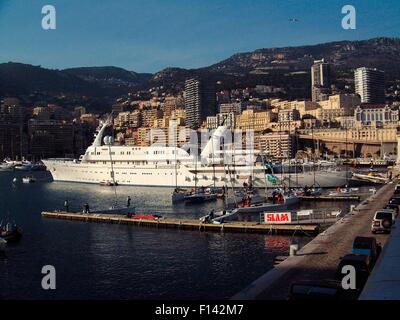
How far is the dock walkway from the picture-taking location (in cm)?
1889

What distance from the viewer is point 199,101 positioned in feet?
447

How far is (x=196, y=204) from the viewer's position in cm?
3278

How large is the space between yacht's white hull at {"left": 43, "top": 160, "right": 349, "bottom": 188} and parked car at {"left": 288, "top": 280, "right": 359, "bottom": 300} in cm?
2966

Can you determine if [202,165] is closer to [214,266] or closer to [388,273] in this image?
[214,266]

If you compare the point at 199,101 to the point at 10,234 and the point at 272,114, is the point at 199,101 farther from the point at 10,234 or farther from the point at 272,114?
the point at 10,234

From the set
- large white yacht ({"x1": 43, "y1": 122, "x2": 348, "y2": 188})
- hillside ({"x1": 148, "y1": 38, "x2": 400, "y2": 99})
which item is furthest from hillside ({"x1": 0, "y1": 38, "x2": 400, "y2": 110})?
large white yacht ({"x1": 43, "y1": 122, "x2": 348, "y2": 188})

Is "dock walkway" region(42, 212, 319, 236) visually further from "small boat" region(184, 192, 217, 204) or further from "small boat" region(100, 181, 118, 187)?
"small boat" region(100, 181, 118, 187)

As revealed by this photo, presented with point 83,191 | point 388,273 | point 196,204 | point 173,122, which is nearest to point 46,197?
point 83,191

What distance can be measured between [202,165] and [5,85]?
132991mm

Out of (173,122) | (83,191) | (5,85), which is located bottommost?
(83,191)

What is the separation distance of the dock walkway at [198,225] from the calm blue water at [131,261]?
21.0 inches

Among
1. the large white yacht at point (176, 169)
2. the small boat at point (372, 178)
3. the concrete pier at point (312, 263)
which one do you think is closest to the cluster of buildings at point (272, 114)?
the large white yacht at point (176, 169)

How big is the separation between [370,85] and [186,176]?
11295cm

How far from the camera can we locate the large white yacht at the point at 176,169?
1697 inches
